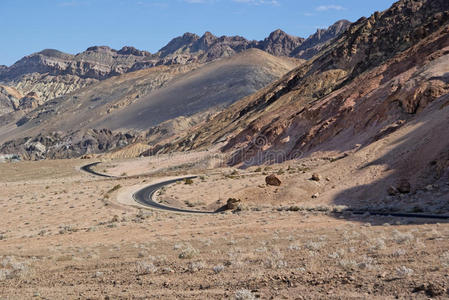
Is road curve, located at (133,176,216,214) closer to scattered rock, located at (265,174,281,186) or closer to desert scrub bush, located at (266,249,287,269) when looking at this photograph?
scattered rock, located at (265,174,281,186)

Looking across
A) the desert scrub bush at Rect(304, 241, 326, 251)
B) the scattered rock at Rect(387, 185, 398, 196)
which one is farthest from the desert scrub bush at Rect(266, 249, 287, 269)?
the scattered rock at Rect(387, 185, 398, 196)

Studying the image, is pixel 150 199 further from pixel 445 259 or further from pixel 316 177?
pixel 445 259

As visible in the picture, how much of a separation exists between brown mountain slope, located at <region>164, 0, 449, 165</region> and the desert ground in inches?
576

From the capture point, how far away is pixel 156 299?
9.48m

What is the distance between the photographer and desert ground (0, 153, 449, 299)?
9305 mm

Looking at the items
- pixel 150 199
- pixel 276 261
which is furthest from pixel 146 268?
pixel 150 199

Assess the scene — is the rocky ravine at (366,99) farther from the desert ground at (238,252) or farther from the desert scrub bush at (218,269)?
the desert scrub bush at (218,269)

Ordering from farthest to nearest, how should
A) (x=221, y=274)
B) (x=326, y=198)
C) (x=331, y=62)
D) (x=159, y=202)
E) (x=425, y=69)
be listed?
(x=331, y=62) → (x=425, y=69) → (x=159, y=202) → (x=326, y=198) → (x=221, y=274)

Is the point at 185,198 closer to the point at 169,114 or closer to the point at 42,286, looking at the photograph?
the point at 42,286

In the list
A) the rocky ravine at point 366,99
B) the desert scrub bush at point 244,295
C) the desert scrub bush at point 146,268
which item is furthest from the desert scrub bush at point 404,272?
the rocky ravine at point 366,99

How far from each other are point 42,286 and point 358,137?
38.9m

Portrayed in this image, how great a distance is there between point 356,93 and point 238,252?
44819 millimetres

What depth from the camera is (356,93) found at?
54.9 metres

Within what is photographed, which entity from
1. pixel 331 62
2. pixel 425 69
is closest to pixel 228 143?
pixel 331 62
